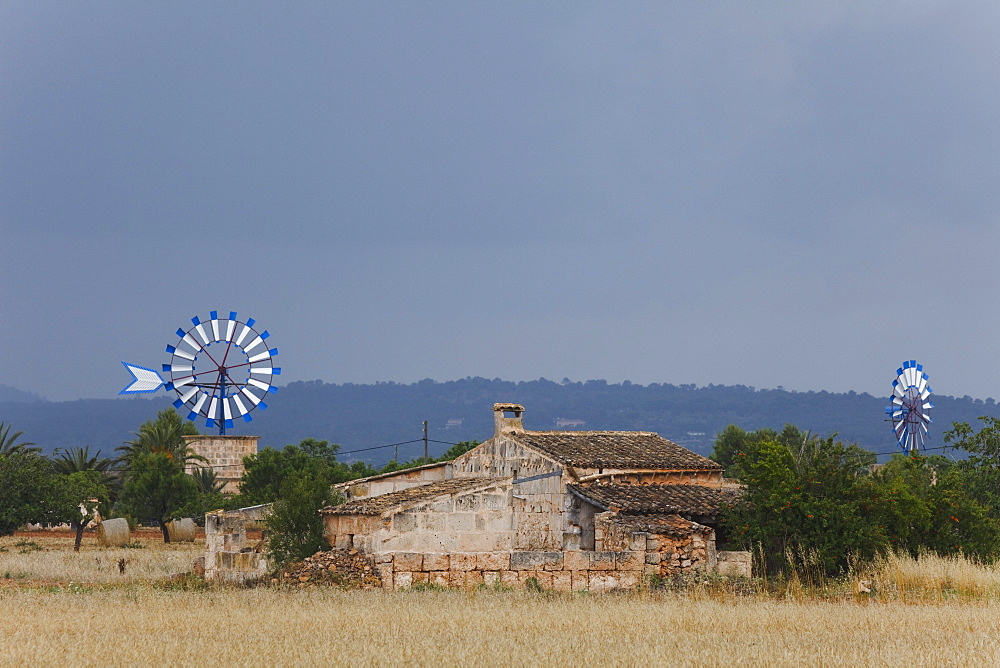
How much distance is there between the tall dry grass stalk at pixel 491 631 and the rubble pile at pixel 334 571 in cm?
324

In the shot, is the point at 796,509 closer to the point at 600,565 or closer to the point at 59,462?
the point at 600,565

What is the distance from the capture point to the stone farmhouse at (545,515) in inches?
842

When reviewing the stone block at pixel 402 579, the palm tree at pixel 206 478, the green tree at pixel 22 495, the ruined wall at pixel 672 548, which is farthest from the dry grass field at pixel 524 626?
the palm tree at pixel 206 478

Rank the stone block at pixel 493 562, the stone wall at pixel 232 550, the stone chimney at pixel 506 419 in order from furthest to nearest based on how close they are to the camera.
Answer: the stone chimney at pixel 506 419, the stone wall at pixel 232 550, the stone block at pixel 493 562

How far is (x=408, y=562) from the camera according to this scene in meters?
21.9

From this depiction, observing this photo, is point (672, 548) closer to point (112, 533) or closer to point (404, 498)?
point (404, 498)

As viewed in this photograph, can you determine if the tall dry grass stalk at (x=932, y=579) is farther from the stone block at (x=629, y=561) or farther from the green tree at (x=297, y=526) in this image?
the green tree at (x=297, y=526)

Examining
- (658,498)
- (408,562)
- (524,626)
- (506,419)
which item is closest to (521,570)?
(408,562)

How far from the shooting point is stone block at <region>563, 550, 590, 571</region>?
21.0 m

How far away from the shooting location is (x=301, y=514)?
85.8ft

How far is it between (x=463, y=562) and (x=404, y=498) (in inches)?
257

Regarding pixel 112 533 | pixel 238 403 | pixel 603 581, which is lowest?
pixel 603 581

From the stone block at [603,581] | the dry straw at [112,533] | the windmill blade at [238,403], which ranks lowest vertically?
the stone block at [603,581]

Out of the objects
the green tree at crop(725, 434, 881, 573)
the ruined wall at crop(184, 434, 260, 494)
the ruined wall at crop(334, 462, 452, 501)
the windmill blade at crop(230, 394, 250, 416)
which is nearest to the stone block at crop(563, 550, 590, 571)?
the green tree at crop(725, 434, 881, 573)
